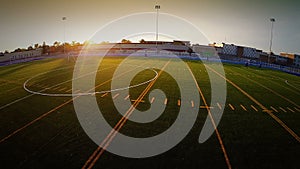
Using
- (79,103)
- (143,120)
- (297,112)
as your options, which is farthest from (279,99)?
(79,103)

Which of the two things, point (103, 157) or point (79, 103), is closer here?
point (103, 157)

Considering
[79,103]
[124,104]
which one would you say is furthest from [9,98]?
[124,104]

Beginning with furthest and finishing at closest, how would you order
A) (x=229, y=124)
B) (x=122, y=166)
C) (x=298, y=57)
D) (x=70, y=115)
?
(x=298, y=57), (x=70, y=115), (x=229, y=124), (x=122, y=166)

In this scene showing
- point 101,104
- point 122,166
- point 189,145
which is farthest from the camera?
point 101,104

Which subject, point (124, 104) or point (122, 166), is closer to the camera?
point (122, 166)

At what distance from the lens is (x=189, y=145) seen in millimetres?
8570

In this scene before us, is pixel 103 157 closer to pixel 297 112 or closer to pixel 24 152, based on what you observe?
pixel 24 152

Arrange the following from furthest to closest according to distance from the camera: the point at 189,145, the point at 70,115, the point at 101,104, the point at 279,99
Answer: the point at 279,99
the point at 101,104
the point at 70,115
the point at 189,145

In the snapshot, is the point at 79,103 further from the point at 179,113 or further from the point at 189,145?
the point at 189,145

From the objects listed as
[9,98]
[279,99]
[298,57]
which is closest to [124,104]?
[9,98]

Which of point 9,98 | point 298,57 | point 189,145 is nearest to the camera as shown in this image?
point 189,145

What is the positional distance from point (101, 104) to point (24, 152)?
608cm

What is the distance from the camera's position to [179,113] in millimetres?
12227

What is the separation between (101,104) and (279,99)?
13.0 meters
